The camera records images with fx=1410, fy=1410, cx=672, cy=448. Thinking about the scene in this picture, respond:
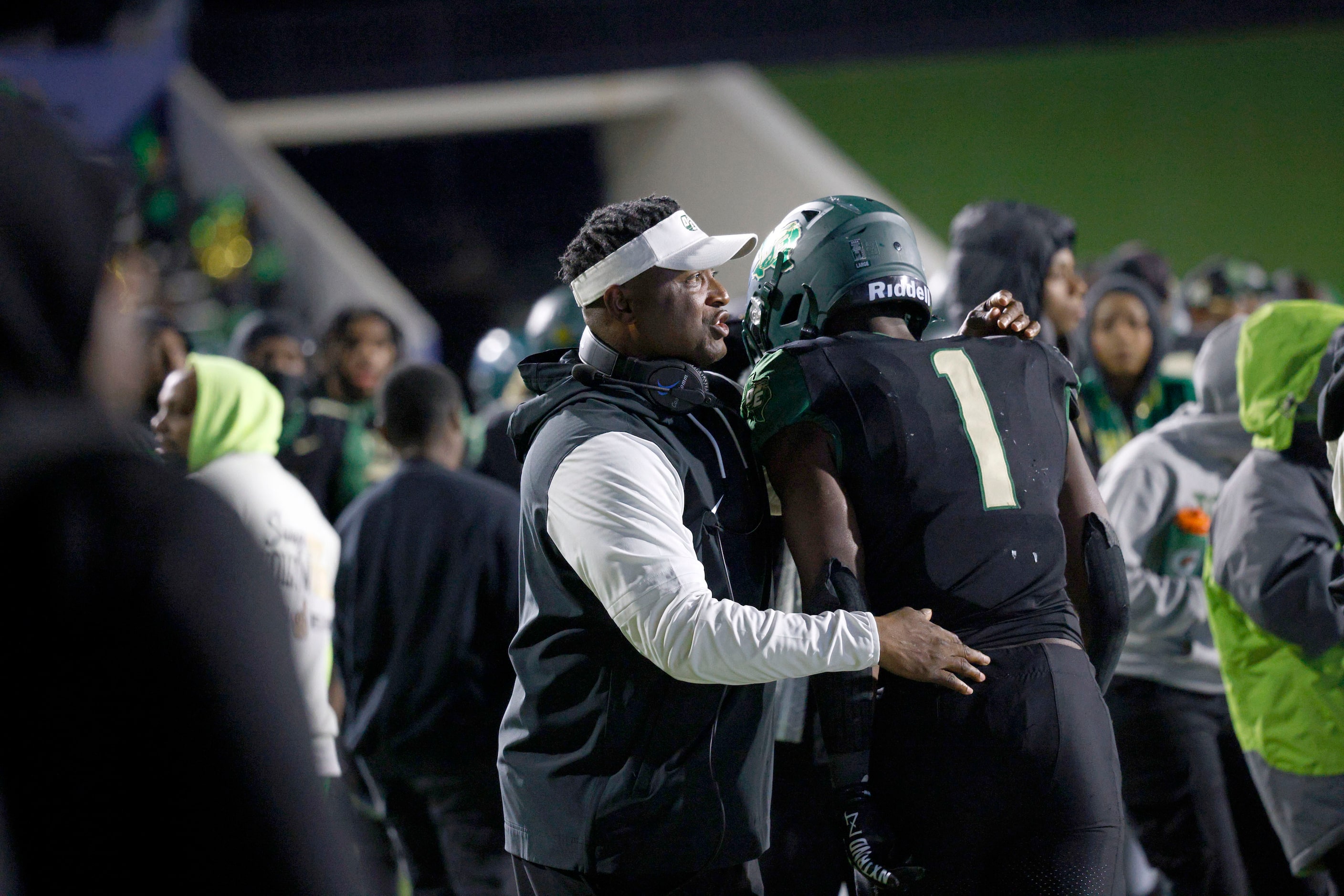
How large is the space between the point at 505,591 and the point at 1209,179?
1430 centimetres

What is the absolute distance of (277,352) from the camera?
584 centimetres

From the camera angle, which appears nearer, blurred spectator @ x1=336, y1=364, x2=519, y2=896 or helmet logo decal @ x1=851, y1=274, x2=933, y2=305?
helmet logo decal @ x1=851, y1=274, x2=933, y2=305

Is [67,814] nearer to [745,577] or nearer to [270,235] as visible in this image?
[745,577]

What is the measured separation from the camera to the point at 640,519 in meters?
2.27

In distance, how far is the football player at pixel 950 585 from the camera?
91.2 inches

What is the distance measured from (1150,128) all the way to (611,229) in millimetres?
15173

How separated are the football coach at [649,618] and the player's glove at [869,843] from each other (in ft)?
0.68

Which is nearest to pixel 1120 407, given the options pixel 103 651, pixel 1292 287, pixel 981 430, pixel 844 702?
pixel 981 430

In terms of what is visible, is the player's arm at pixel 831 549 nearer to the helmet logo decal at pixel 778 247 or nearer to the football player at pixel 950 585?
the football player at pixel 950 585

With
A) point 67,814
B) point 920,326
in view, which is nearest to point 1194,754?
point 920,326

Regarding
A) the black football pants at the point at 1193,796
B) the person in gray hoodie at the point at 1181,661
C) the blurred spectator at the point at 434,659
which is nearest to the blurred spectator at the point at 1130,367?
the person in gray hoodie at the point at 1181,661

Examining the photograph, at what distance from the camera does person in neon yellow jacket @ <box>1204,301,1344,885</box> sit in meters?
3.14

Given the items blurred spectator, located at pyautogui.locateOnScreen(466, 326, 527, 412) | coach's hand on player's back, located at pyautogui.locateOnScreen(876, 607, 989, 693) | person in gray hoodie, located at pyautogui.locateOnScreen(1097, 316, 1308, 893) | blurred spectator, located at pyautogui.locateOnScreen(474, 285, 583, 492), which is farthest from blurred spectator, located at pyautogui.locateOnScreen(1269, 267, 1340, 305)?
coach's hand on player's back, located at pyautogui.locateOnScreen(876, 607, 989, 693)

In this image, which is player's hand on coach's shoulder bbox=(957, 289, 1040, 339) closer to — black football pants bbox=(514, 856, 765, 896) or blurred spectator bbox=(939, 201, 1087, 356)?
black football pants bbox=(514, 856, 765, 896)
